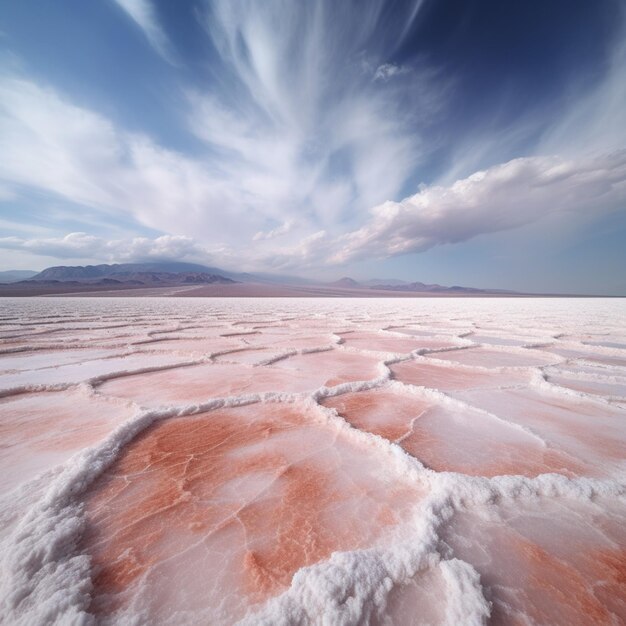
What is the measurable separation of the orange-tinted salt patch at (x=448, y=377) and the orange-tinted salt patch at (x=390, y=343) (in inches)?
30.4

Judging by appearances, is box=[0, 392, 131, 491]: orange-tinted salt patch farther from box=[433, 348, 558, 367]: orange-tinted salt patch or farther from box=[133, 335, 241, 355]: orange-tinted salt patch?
box=[433, 348, 558, 367]: orange-tinted salt patch

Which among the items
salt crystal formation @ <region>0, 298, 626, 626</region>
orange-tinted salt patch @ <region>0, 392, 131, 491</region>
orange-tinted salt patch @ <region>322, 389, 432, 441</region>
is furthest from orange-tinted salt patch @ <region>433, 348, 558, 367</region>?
orange-tinted salt patch @ <region>0, 392, 131, 491</region>

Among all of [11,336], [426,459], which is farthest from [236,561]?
[11,336]

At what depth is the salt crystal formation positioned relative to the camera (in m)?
0.61

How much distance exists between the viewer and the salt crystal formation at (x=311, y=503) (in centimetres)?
61

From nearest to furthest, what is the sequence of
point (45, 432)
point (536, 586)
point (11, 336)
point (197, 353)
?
point (536, 586) → point (45, 432) → point (197, 353) → point (11, 336)

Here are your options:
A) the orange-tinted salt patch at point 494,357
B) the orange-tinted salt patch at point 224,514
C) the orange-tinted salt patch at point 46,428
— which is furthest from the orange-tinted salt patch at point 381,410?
the orange-tinted salt patch at point 494,357

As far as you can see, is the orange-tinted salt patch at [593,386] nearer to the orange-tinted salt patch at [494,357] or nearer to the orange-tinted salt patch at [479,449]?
the orange-tinted salt patch at [494,357]

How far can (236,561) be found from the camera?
719 millimetres

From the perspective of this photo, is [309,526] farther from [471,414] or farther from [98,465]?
[471,414]

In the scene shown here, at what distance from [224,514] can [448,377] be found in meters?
1.99

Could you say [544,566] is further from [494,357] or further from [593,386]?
[494,357]

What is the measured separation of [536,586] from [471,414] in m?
1.03

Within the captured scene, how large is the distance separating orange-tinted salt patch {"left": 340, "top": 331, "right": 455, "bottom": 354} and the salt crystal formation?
59.3 inches
